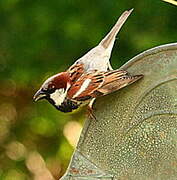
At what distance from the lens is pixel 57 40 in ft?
13.5

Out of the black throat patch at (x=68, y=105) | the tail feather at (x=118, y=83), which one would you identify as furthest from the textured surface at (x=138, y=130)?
the black throat patch at (x=68, y=105)

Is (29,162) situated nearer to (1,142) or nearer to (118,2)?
(1,142)

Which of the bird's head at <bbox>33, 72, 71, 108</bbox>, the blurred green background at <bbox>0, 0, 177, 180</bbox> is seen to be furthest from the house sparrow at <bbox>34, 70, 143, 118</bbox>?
the blurred green background at <bbox>0, 0, 177, 180</bbox>

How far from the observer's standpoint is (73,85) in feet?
8.46

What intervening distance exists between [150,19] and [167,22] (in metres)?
0.08

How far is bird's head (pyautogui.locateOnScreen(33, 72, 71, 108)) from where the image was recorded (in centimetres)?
259

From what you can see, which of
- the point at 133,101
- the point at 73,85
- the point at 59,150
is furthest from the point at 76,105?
the point at 59,150

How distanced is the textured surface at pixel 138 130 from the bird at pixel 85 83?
3 centimetres

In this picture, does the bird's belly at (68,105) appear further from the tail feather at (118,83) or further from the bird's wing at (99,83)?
the tail feather at (118,83)

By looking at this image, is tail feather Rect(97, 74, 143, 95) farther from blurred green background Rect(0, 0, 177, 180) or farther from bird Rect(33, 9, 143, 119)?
blurred green background Rect(0, 0, 177, 180)

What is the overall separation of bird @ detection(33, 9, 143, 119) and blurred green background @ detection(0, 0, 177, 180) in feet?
4.11

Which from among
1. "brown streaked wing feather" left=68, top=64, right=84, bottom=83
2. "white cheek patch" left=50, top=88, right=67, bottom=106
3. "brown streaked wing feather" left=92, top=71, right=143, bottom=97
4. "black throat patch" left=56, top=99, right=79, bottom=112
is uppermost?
"brown streaked wing feather" left=92, top=71, right=143, bottom=97

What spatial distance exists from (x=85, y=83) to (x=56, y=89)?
9 centimetres

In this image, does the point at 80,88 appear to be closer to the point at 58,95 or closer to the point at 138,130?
the point at 58,95
